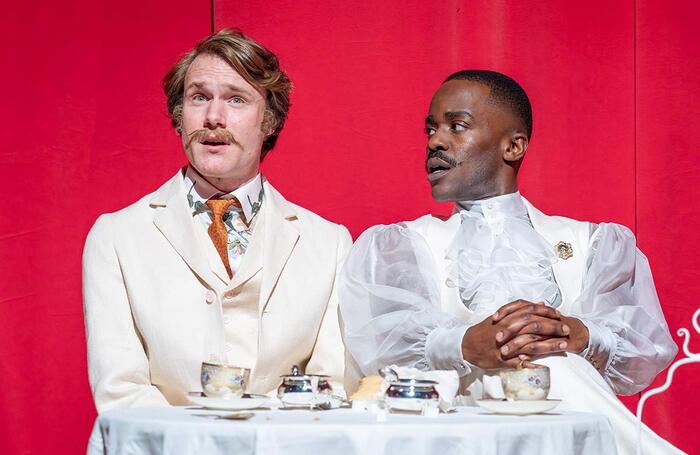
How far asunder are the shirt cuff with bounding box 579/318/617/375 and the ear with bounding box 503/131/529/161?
589 mm

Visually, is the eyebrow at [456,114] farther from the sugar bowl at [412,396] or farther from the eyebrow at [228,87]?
the sugar bowl at [412,396]

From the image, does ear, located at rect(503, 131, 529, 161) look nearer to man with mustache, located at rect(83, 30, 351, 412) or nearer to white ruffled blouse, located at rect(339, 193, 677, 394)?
white ruffled blouse, located at rect(339, 193, 677, 394)

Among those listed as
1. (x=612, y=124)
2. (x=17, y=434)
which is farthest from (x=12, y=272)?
(x=612, y=124)

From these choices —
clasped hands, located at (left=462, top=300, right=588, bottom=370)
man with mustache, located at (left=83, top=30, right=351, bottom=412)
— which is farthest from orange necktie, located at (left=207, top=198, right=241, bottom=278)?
clasped hands, located at (left=462, top=300, right=588, bottom=370)

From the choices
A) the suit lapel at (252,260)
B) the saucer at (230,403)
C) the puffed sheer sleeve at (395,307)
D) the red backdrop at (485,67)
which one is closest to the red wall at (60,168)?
the red backdrop at (485,67)

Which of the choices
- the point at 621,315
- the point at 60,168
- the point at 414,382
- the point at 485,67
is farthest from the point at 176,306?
the point at 485,67

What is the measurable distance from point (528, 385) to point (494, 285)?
86 cm

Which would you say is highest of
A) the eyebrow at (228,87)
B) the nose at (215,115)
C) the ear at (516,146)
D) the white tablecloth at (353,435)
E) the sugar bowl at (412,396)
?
the eyebrow at (228,87)

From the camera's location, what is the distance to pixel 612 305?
Result: 3.12 metres

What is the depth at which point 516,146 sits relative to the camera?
11.1ft

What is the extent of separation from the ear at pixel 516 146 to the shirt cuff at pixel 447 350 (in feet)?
2.15

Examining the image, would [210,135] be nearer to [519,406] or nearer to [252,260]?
[252,260]

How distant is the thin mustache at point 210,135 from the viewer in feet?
10.1

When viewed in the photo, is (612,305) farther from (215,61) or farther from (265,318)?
(215,61)
